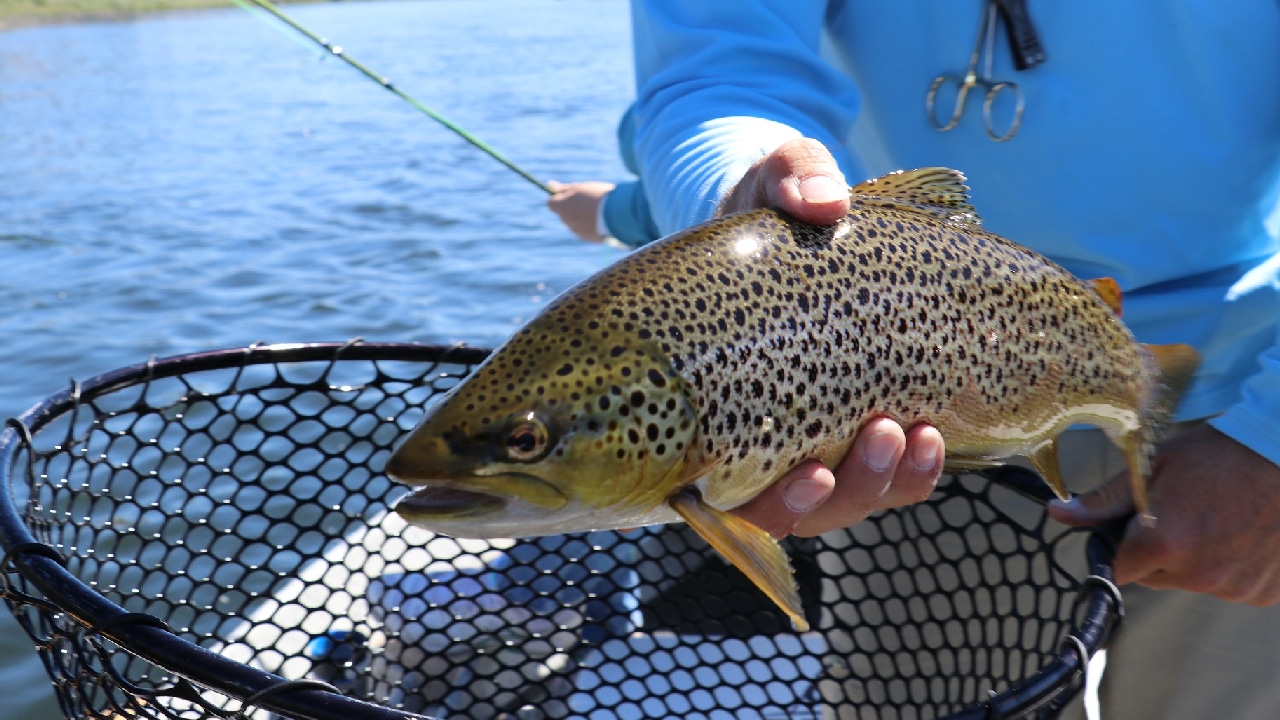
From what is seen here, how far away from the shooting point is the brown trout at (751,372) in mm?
1498

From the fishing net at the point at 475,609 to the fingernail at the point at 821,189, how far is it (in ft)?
2.45

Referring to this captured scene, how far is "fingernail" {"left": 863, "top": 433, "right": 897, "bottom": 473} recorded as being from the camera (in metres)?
1.67

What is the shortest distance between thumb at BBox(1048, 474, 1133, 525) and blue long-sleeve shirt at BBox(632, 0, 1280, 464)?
225 mm

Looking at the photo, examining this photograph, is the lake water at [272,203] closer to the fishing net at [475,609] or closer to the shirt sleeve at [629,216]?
the fishing net at [475,609]

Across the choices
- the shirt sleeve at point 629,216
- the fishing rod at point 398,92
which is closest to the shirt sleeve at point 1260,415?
the shirt sleeve at point 629,216

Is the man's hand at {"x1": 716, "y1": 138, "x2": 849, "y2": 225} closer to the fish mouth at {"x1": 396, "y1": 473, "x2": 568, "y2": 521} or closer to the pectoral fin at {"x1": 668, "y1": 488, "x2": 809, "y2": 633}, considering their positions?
the pectoral fin at {"x1": 668, "y1": 488, "x2": 809, "y2": 633}

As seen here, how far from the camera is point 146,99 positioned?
1725cm

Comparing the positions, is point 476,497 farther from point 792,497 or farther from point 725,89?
point 725,89

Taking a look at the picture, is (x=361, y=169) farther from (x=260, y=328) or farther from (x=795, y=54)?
(x=795, y=54)

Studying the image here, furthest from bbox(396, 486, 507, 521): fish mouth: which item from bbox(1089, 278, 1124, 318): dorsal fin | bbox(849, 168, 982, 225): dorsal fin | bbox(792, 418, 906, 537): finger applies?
bbox(1089, 278, 1124, 318): dorsal fin

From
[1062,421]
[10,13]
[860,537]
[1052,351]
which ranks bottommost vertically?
[10,13]

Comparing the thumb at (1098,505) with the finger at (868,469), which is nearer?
the finger at (868,469)

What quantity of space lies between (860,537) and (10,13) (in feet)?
117

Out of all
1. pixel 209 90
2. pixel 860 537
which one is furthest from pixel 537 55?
pixel 860 537
